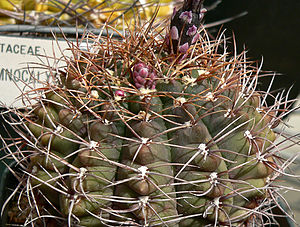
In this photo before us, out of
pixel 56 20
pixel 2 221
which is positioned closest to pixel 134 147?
pixel 2 221

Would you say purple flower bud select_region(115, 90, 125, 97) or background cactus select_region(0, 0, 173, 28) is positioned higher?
background cactus select_region(0, 0, 173, 28)

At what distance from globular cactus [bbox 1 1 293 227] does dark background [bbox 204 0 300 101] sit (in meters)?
0.51

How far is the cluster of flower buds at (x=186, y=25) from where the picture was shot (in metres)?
0.42

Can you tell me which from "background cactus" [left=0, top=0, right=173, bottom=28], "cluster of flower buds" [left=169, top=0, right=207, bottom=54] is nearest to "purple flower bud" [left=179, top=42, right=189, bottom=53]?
"cluster of flower buds" [left=169, top=0, right=207, bottom=54]

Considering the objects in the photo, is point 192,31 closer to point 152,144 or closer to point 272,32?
point 152,144

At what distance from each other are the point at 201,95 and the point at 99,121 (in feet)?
0.38

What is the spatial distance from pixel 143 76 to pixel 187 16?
0.26 feet

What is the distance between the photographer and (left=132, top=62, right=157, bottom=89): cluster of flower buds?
42 cm

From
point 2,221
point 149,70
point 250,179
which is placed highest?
point 149,70

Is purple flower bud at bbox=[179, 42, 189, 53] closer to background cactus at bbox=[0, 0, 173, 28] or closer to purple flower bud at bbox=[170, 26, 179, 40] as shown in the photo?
purple flower bud at bbox=[170, 26, 179, 40]

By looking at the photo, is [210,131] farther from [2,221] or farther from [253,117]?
[2,221]

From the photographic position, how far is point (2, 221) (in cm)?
55

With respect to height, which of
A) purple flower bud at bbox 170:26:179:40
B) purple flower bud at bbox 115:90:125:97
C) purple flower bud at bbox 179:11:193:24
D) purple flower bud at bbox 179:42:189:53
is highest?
purple flower bud at bbox 179:11:193:24

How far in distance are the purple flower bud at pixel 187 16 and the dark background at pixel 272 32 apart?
536 millimetres
